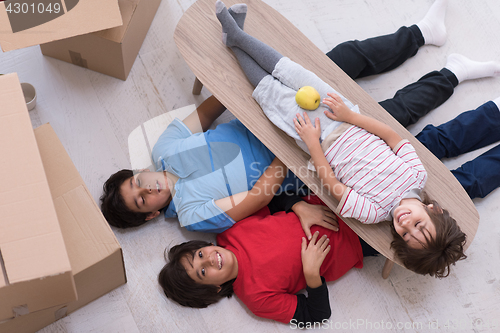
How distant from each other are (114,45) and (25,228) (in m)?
0.75

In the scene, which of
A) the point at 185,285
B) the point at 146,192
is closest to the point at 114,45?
the point at 146,192

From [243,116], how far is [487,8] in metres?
1.24

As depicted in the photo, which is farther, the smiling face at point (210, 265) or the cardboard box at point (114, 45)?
the cardboard box at point (114, 45)

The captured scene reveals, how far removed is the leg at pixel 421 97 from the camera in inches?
55.1

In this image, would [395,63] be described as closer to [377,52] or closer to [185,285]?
[377,52]

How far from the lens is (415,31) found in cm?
154

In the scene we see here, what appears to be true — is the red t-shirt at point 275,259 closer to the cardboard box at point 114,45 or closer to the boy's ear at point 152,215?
the boy's ear at point 152,215

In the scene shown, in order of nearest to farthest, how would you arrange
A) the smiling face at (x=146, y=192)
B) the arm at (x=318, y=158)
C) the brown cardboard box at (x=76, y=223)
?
the brown cardboard box at (x=76, y=223)
the arm at (x=318, y=158)
the smiling face at (x=146, y=192)

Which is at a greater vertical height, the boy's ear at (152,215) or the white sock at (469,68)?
the white sock at (469,68)

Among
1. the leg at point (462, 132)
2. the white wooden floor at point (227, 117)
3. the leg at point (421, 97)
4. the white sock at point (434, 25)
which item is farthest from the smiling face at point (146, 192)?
the white sock at point (434, 25)

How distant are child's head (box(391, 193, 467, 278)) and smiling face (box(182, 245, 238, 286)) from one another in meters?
0.53

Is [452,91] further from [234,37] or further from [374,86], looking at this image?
[234,37]

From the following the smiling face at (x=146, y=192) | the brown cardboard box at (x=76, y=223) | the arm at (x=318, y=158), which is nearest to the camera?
the brown cardboard box at (x=76, y=223)

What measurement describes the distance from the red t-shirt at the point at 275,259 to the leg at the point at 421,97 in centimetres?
47
